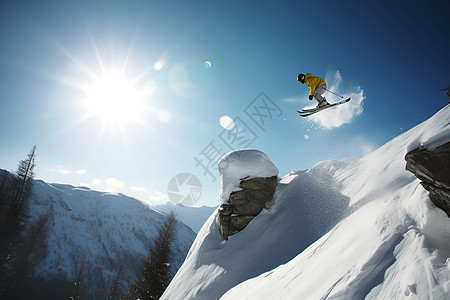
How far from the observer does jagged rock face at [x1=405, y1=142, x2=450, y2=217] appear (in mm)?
3906

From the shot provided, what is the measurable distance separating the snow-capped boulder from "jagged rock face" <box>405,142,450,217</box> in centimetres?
898

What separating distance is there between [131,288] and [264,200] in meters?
15.7

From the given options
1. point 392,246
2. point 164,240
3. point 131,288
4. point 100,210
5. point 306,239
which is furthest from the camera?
point 100,210

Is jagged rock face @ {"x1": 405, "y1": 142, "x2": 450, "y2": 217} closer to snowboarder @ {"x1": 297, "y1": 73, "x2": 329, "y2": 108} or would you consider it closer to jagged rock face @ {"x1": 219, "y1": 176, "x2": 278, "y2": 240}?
snowboarder @ {"x1": 297, "y1": 73, "x2": 329, "y2": 108}

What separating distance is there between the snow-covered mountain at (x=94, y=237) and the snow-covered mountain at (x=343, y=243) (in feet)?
229

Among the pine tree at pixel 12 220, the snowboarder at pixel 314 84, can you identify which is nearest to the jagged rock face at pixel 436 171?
the snowboarder at pixel 314 84

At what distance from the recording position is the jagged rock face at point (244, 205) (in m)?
12.4

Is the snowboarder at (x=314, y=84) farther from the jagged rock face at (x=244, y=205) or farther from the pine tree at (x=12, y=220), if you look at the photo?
the pine tree at (x=12, y=220)

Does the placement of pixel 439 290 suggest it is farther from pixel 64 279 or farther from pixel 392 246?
pixel 64 279

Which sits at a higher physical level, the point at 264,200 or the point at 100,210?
the point at 100,210

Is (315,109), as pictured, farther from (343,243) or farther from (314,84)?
(343,243)

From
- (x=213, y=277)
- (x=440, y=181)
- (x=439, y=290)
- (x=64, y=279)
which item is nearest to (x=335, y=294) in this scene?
(x=439, y=290)

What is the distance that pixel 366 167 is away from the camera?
1005 cm

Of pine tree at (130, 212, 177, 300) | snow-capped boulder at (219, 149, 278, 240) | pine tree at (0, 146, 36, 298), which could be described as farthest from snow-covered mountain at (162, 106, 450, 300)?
pine tree at (0, 146, 36, 298)
